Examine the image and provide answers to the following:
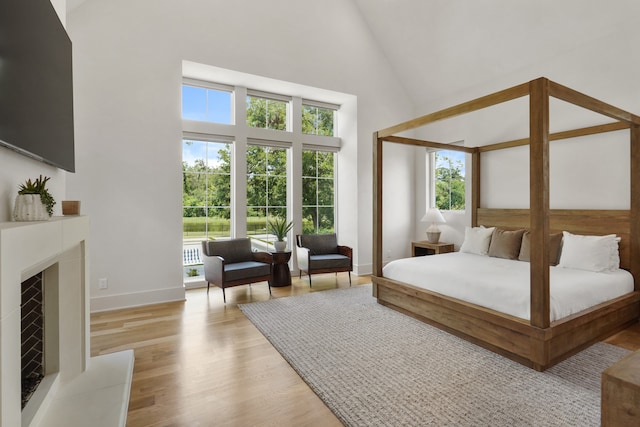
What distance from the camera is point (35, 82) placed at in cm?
167

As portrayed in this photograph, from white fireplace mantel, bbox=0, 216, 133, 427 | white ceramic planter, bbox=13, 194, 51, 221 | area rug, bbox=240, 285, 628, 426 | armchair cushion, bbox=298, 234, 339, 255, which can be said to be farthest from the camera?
armchair cushion, bbox=298, 234, 339, 255

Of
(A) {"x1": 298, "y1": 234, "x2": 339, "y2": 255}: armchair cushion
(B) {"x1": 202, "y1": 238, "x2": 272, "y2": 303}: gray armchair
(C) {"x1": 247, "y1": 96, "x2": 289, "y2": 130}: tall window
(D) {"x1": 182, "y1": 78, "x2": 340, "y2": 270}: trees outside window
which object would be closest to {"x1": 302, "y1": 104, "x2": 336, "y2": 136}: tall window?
(D) {"x1": 182, "y1": 78, "x2": 340, "y2": 270}: trees outside window

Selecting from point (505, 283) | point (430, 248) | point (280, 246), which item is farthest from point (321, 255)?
→ point (505, 283)

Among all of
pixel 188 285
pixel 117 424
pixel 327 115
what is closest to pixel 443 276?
pixel 117 424

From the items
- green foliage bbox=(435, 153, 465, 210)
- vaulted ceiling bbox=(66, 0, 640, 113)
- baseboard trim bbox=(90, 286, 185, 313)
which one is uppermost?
vaulted ceiling bbox=(66, 0, 640, 113)

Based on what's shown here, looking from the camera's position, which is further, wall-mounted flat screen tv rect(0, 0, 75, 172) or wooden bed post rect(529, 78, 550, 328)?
wooden bed post rect(529, 78, 550, 328)

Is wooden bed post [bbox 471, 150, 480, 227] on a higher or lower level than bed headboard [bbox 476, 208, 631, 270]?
higher

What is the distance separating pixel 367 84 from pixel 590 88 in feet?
9.93

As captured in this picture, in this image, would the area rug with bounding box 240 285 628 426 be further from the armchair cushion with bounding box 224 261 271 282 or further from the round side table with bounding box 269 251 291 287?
the round side table with bounding box 269 251 291 287

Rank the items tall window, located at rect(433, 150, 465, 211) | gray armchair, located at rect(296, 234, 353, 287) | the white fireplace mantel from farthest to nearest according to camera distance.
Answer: tall window, located at rect(433, 150, 465, 211)
gray armchair, located at rect(296, 234, 353, 287)
the white fireplace mantel

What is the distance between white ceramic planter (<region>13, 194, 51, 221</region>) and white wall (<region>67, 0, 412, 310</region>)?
92.9 inches

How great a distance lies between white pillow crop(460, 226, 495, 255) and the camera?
4199 millimetres

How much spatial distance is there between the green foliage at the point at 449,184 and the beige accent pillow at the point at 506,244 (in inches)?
50.7

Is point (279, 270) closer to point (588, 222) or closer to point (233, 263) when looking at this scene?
point (233, 263)
